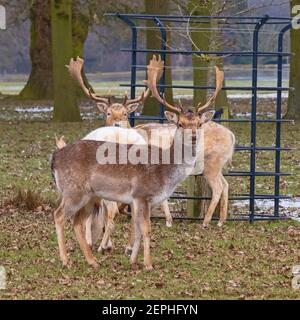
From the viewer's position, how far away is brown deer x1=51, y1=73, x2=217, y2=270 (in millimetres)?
10070

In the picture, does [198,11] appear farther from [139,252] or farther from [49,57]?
[49,57]

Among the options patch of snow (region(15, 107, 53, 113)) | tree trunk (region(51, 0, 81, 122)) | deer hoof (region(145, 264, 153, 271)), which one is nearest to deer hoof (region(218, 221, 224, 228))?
deer hoof (region(145, 264, 153, 271))

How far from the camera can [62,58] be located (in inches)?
1067

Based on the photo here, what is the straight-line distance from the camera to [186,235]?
1191 centimetres

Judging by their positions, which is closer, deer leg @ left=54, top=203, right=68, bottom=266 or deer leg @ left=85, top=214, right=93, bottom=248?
deer leg @ left=54, top=203, right=68, bottom=266

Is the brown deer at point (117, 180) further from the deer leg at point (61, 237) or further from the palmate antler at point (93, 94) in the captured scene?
the palmate antler at point (93, 94)

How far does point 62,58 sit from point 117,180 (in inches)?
681

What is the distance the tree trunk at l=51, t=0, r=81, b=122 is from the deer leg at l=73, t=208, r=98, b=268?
16.7 m

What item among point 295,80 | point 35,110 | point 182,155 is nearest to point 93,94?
point 182,155

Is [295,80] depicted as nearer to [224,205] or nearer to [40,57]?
[40,57]

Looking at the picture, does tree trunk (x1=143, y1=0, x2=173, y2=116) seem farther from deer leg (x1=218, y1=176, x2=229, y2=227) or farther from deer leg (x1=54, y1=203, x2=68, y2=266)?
deer leg (x1=54, y1=203, x2=68, y2=266)

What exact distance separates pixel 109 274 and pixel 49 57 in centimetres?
2737

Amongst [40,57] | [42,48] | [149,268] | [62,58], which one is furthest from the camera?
[40,57]

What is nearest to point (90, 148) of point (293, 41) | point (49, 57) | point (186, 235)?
point (186, 235)
